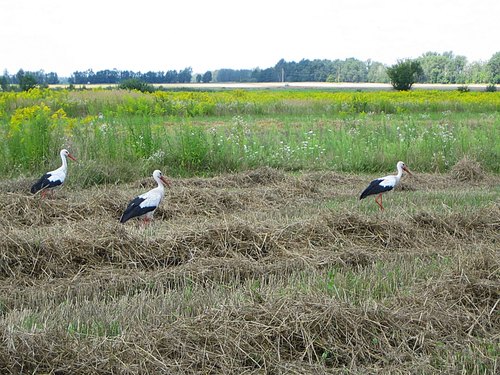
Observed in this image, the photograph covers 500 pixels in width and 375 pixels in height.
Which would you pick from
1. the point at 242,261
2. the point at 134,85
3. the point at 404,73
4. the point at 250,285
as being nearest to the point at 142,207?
the point at 242,261

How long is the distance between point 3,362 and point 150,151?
9553 mm

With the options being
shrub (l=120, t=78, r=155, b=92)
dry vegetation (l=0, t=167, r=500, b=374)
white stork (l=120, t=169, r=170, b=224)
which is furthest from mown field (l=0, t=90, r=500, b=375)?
shrub (l=120, t=78, r=155, b=92)

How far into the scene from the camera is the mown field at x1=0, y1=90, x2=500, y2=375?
460 centimetres

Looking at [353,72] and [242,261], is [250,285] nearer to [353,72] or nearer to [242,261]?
[242,261]

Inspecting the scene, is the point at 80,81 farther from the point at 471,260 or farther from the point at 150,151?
the point at 471,260

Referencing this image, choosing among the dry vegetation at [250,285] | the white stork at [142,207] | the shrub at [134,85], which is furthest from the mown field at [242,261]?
the shrub at [134,85]

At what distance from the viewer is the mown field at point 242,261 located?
4.60 m

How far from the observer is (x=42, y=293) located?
612 centimetres

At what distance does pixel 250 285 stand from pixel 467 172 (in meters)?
8.33

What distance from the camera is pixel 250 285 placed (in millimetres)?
6094

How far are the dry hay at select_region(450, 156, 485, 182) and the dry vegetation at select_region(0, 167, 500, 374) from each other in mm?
2002

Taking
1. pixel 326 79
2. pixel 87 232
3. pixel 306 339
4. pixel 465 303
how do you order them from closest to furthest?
pixel 306 339 → pixel 465 303 → pixel 87 232 → pixel 326 79

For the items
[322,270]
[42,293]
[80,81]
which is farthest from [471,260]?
[80,81]

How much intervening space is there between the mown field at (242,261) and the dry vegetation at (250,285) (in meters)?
0.02
